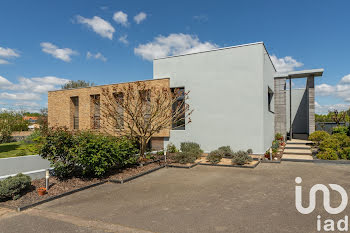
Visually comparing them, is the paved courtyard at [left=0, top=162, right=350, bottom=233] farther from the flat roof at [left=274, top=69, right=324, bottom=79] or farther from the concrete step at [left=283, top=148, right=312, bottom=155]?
the flat roof at [left=274, top=69, right=324, bottom=79]

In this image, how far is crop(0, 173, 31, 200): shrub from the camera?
6.36m

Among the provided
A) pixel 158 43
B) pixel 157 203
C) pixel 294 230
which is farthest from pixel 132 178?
pixel 158 43

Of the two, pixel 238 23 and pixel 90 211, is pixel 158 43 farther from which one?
pixel 90 211

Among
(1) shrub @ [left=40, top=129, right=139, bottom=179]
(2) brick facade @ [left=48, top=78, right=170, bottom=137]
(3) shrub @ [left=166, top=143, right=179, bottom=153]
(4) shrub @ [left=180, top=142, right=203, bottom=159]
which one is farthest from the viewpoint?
(2) brick facade @ [left=48, top=78, right=170, bottom=137]

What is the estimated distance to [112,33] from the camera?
15.8m

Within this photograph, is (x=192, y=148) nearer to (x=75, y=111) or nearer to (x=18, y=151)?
(x=75, y=111)

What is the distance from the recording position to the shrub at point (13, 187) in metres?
6.36

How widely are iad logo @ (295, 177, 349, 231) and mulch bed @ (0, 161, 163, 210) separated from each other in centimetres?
623

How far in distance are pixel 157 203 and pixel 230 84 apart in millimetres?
9570

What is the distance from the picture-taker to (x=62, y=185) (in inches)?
309

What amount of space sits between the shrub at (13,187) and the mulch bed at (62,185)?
0.63 feet

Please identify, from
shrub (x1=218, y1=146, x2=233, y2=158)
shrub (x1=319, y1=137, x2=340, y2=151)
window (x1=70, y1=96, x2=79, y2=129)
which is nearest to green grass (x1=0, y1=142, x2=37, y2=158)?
window (x1=70, y1=96, x2=79, y2=129)

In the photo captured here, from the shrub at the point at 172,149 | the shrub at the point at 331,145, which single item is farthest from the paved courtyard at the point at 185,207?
the shrub at the point at 172,149

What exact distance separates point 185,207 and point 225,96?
922 cm
